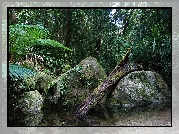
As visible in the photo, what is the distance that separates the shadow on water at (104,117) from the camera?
13.0ft

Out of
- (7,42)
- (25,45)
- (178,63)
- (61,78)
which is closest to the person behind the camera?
(7,42)

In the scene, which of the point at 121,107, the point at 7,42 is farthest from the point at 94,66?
the point at 7,42

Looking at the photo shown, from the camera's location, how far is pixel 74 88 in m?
5.39

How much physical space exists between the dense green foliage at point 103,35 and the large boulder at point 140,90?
1.00 ft

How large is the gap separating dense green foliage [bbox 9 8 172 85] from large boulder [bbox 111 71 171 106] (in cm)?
31

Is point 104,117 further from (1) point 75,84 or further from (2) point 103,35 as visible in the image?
(2) point 103,35

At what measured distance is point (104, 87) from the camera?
4.75 m

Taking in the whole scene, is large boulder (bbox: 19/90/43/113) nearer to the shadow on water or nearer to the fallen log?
the shadow on water

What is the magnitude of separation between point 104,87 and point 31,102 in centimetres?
116

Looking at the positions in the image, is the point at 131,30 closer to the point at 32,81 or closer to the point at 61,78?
the point at 61,78

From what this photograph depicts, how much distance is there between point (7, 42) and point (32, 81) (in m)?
1.42

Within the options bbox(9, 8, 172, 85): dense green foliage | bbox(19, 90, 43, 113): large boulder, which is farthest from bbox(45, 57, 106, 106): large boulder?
bbox(9, 8, 172, 85): dense green foliage

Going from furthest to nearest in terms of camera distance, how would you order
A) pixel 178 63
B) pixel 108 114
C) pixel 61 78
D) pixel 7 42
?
pixel 61 78, pixel 178 63, pixel 108 114, pixel 7 42

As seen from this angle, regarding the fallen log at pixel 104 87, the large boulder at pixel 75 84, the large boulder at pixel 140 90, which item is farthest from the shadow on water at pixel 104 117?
the large boulder at pixel 140 90
